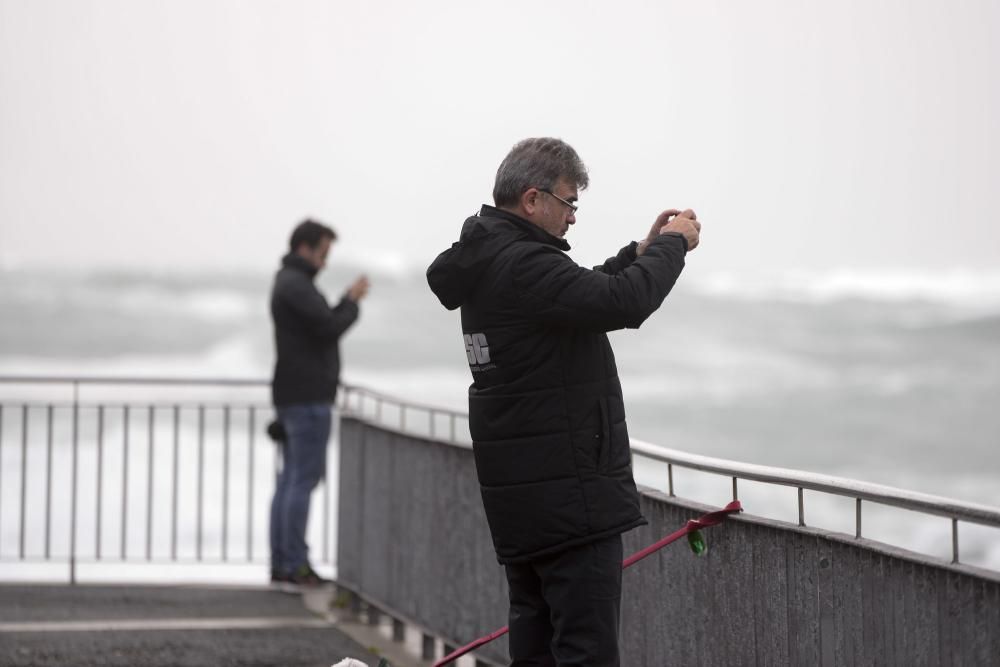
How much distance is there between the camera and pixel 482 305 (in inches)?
133

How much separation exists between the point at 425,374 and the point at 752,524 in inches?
1170

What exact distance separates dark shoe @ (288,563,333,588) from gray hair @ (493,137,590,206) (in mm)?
4454

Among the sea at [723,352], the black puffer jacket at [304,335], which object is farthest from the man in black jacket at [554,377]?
the sea at [723,352]

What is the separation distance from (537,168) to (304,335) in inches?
168

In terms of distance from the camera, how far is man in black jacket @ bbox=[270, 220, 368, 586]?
740cm

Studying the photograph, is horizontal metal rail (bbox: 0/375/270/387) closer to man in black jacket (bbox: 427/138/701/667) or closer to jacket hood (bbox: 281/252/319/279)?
jacket hood (bbox: 281/252/319/279)

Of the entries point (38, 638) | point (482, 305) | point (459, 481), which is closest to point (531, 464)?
point (482, 305)

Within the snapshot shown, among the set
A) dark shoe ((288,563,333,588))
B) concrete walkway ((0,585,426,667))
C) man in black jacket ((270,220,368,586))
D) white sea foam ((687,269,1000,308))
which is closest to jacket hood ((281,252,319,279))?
man in black jacket ((270,220,368,586))

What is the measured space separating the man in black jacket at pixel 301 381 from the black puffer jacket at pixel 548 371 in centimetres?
404

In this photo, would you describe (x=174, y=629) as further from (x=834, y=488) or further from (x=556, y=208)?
(x=834, y=488)

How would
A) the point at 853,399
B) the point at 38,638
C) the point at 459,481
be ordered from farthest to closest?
the point at 853,399 → the point at 38,638 → the point at 459,481

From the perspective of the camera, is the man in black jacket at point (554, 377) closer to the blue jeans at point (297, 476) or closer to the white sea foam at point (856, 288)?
the blue jeans at point (297, 476)

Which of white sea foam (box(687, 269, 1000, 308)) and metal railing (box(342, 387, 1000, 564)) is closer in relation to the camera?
metal railing (box(342, 387, 1000, 564))

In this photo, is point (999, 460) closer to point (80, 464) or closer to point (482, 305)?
point (80, 464)
